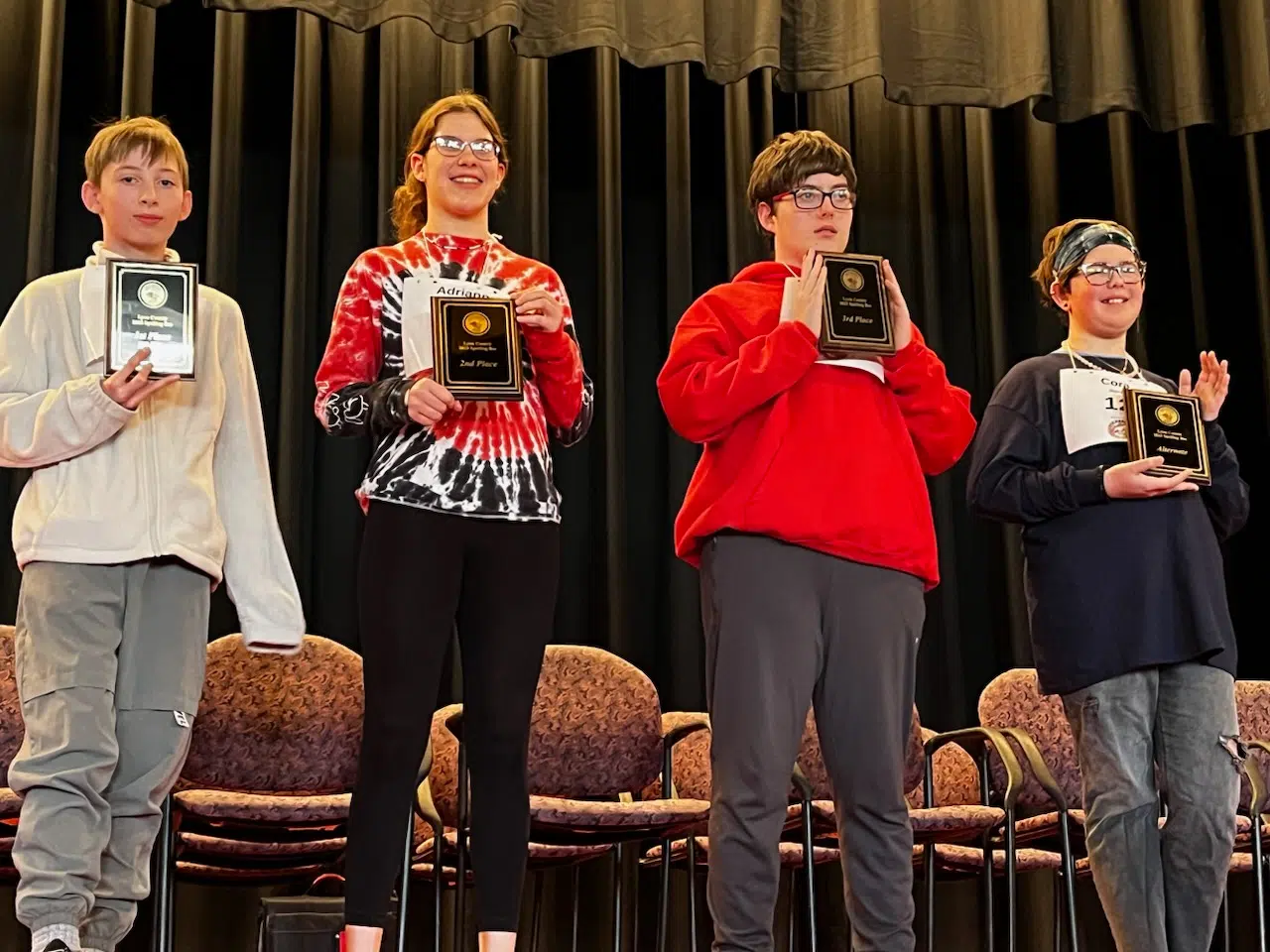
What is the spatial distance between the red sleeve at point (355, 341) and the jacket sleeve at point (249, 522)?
0.51 ft

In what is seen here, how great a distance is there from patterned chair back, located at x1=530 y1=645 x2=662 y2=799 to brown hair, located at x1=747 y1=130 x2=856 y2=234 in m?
1.29

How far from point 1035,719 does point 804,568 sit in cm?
171

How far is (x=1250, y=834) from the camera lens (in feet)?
13.0

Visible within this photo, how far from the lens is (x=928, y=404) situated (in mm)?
3117

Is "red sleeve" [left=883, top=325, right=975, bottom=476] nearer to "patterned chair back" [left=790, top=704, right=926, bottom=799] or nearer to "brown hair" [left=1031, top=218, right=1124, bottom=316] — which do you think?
"brown hair" [left=1031, top=218, right=1124, bottom=316]

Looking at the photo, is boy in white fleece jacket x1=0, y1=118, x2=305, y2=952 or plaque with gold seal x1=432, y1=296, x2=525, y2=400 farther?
plaque with gold seal x1=432, y1=296, x2=525, y2=400

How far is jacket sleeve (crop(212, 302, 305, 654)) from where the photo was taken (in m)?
2.86

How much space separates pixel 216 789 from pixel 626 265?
2.32 metres

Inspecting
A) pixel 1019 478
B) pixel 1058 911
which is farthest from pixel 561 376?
pixel 1058 911

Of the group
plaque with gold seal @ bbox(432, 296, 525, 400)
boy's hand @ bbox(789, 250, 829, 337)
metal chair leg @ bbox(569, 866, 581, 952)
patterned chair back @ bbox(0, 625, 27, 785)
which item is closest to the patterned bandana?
boy's hand @ bbox(789, 250, 829, 337)

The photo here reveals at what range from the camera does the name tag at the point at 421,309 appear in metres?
2.91

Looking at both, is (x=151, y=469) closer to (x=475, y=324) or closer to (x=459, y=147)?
(x=475, y=324)

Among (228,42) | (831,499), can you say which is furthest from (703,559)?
(228,42)

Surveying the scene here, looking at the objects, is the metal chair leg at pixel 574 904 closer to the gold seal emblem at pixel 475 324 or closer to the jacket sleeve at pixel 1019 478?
the jacket sleeve at pixel 1019 478
